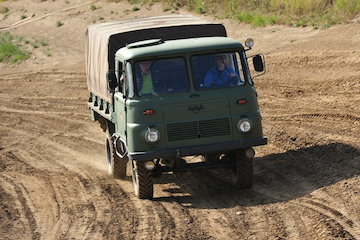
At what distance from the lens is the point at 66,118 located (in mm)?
18578

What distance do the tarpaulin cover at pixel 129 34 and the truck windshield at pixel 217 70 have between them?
187 centimetres

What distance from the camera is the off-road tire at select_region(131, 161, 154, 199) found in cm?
1008

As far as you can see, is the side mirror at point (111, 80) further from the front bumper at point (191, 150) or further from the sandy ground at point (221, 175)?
the sandy ground at point (221, 175)

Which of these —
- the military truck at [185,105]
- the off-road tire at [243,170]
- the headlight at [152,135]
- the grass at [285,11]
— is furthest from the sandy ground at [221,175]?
the headlight at [152,135]

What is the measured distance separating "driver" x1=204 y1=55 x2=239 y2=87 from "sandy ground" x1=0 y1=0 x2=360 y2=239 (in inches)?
72.7

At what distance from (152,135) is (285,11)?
14.9 metres

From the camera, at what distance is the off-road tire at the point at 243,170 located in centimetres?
1020

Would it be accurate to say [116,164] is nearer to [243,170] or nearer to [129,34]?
[129,34]

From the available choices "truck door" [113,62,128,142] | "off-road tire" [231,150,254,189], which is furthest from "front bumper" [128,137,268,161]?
"truck door" [113,62,128,142]

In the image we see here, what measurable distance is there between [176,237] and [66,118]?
1082 centimetres

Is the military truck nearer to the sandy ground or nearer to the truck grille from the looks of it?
the truck grille

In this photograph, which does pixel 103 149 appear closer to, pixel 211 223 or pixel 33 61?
pixel 211 223

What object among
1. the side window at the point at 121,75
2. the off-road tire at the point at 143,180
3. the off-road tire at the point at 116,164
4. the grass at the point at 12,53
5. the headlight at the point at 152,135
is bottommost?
the grass at the point at 12,53

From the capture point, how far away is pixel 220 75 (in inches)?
393
